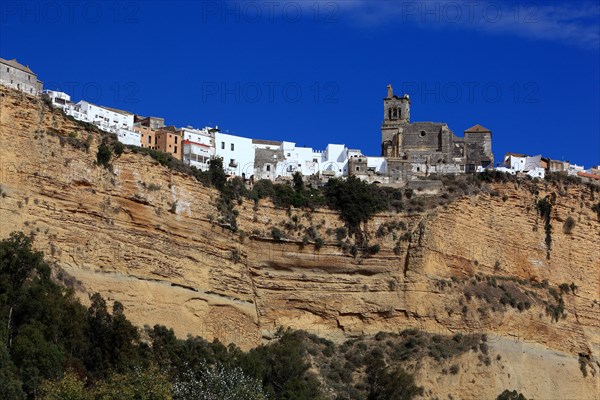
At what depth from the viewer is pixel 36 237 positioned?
43.6 metres

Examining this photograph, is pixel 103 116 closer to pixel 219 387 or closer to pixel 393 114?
pixel 393 114

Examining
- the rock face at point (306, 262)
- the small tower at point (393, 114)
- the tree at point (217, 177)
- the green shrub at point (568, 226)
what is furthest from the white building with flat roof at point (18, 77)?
the green shrub at point (568, 226)

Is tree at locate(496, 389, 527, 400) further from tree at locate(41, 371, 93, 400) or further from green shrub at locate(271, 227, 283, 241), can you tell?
tree at locate(41, 371, 93, 400)

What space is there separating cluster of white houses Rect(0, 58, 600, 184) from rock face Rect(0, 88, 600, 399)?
4931 mm

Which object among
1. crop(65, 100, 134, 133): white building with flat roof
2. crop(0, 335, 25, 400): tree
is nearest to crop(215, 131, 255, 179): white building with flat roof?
crop(65, 100, 134, 133): white building with flat roof

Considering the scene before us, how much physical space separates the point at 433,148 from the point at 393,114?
392 cm

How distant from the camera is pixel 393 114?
67000mm

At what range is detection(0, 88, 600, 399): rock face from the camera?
148 feet

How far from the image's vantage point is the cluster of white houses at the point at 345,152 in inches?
2302

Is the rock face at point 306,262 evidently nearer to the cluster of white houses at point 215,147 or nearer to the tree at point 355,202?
the tree at point 355,202

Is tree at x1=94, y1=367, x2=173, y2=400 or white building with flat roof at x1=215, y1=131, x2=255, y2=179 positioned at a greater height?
white building with flat roof at x1=215, y1=131, x2=255, y2=179

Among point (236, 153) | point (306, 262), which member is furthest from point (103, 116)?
point (306, 262)

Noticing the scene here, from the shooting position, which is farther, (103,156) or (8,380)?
(103,156)

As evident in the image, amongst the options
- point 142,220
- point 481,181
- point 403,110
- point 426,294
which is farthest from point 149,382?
point 403,110
